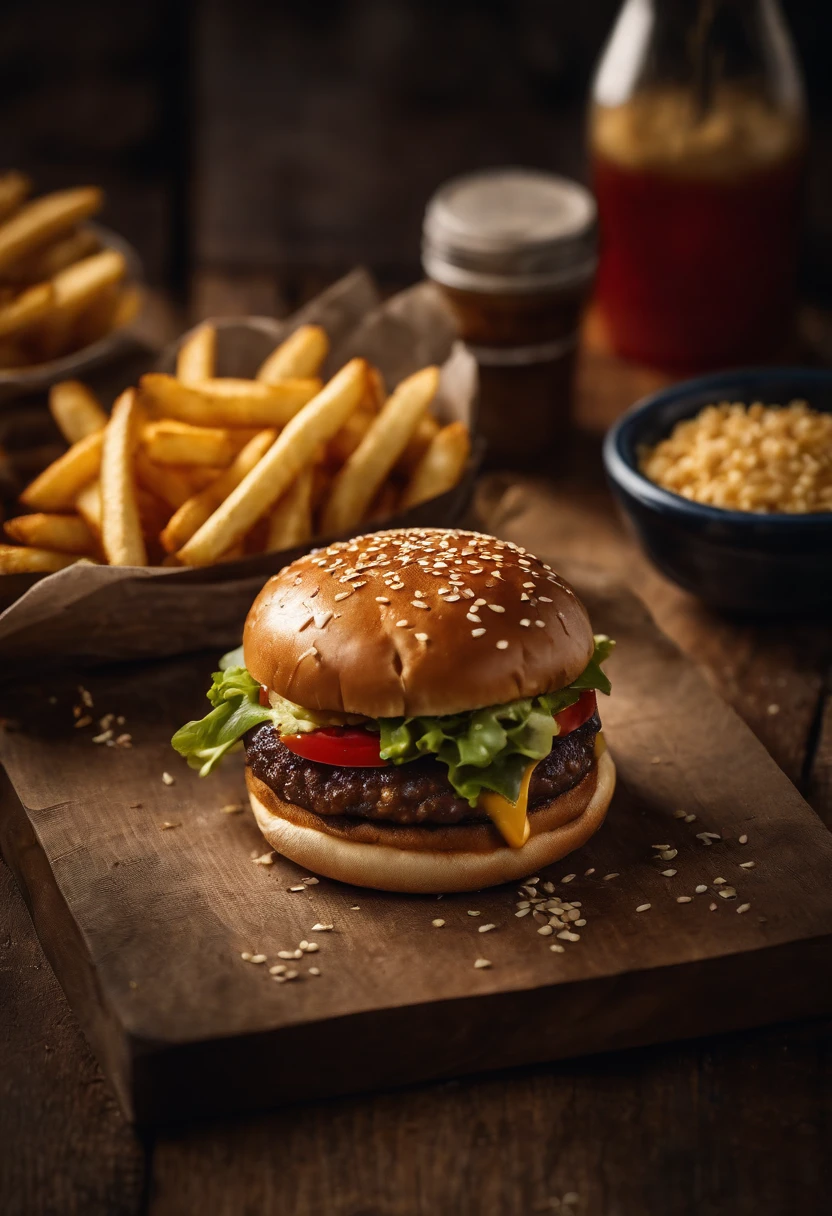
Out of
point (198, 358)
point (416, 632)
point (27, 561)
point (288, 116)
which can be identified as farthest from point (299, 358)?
point (288, 116)

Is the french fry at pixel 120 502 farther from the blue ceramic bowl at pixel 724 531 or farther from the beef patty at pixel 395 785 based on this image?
the blue ceramic bowl at pixel 724 531

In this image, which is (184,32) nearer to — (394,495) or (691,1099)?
(394,495)

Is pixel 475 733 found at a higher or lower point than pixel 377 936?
higher

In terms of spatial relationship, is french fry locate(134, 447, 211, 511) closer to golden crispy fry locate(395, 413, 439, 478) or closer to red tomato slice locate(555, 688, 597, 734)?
golden crispy fry locate(395, 413, 439, 478)

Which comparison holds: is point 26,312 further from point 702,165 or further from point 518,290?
point 702,165

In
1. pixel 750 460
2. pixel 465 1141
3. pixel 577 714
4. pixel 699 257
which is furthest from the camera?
pixel 699 257

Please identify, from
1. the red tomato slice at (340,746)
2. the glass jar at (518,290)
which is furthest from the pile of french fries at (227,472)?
the glass jar at (518,290)
